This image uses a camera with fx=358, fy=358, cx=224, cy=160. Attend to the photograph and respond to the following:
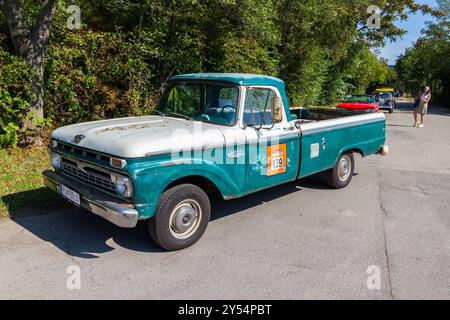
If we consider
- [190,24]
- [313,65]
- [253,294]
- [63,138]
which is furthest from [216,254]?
[313,65]

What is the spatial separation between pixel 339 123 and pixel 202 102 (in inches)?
100

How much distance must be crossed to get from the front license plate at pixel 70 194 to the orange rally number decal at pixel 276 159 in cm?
236

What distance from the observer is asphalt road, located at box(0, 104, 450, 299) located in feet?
10.8

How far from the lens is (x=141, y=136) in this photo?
3.75 meters

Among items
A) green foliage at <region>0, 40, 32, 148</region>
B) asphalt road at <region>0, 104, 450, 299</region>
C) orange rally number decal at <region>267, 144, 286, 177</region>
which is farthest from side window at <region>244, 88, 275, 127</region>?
green foliage at <region>0, 40, 32, 148</region>

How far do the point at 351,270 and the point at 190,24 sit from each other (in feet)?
28.9

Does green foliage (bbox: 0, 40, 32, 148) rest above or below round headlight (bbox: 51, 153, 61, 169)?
above

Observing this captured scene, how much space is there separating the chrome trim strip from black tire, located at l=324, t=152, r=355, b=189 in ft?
2.01

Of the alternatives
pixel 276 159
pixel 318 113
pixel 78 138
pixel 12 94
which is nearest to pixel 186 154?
pixel 78 138

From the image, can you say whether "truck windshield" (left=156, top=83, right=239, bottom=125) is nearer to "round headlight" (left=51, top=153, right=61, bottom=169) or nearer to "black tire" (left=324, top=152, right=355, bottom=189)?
"round headlight" (left=51, top=153, right=61, bottom=169)

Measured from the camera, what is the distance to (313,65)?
19.5 metres

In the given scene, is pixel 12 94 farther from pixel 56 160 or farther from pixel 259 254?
pixel 259 254

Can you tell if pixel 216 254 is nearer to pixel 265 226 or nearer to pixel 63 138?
pixel 265 226
